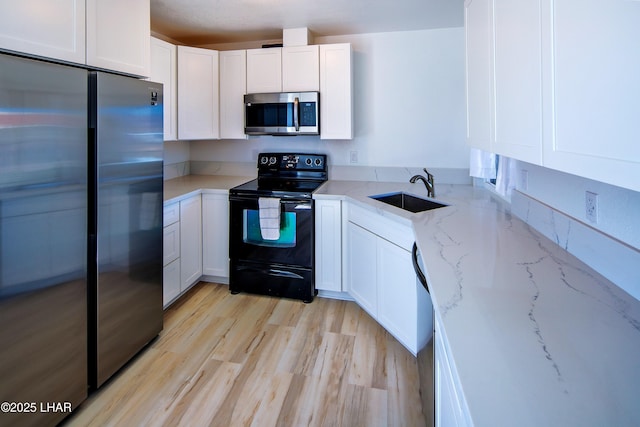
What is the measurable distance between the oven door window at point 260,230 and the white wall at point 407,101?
851 millimetres

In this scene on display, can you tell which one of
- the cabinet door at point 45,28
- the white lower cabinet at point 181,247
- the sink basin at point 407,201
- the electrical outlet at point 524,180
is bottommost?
the white lower cabinet at point 181,247

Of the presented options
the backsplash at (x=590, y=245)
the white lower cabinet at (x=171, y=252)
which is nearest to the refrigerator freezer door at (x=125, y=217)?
the white lower cabinet at (x=171, y=252)

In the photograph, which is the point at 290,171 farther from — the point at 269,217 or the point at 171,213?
the point at 171,213

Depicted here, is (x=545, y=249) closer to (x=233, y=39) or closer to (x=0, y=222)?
(x=0, y=222)

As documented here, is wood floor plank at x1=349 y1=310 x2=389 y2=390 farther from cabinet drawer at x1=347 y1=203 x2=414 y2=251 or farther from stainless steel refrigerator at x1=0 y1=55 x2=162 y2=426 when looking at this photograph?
stainless steel refrigerator at x1=0 y1=55 x2=162 y2=426

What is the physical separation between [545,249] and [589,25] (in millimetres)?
929

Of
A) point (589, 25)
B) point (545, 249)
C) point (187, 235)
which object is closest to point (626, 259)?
point (545, 249)

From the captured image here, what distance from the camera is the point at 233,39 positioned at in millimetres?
3373

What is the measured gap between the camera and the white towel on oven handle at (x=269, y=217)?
2.80 meters

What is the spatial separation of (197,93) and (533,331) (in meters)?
3.04

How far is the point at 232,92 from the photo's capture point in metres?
3.19

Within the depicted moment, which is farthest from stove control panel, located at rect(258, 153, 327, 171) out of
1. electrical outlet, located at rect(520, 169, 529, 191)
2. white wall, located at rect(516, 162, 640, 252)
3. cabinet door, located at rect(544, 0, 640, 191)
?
cabinet door, located at rect(544, 0, 640, 191)

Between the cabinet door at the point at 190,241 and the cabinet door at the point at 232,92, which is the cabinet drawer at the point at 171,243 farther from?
the cabinet door at the point at 232,92

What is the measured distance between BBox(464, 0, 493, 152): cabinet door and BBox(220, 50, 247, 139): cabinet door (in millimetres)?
1921
